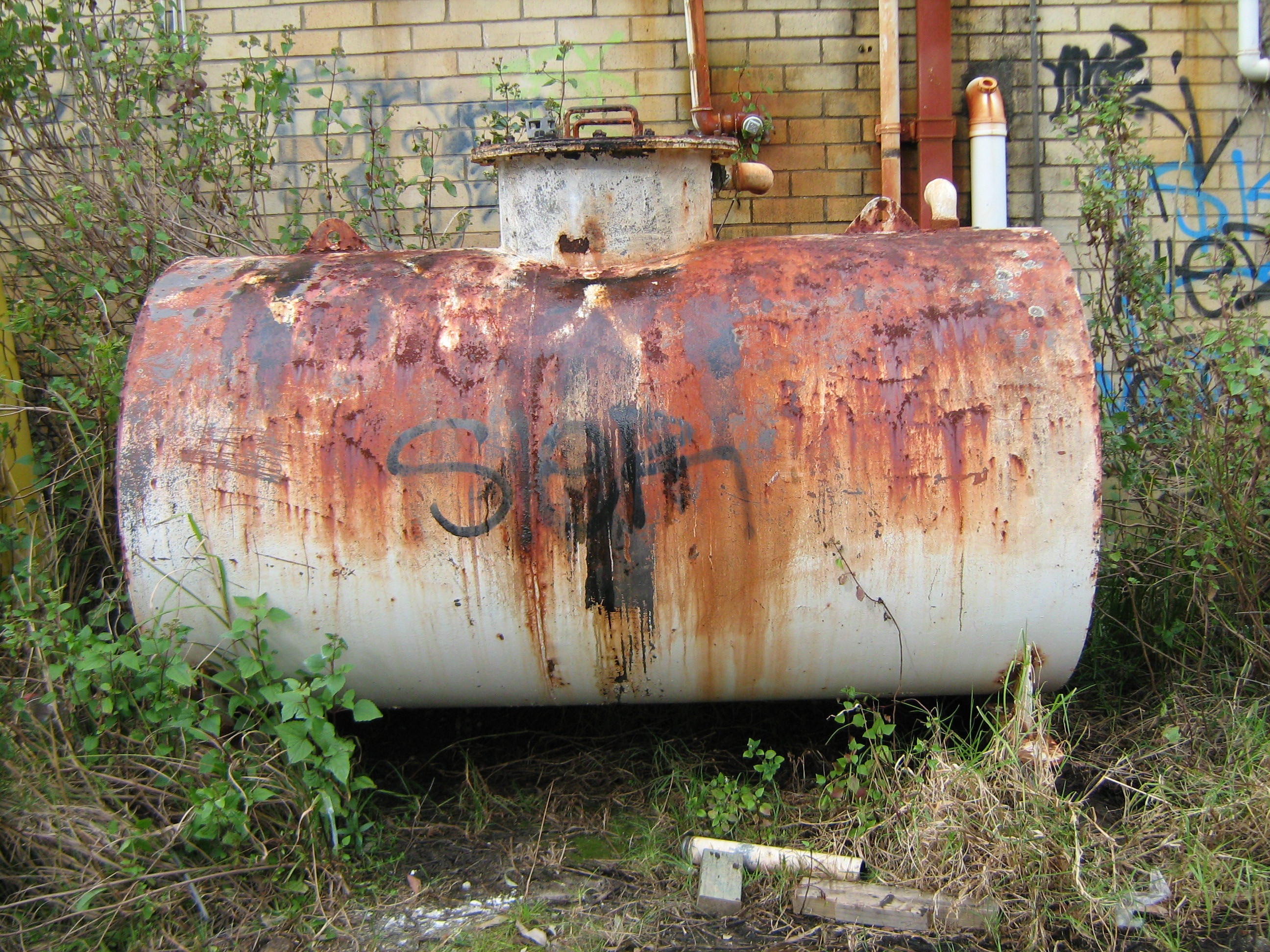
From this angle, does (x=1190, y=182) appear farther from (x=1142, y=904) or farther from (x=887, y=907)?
(x=887, y=907)

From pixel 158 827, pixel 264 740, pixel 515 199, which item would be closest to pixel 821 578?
pixel 515 199

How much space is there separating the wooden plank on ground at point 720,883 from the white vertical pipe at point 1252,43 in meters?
4.02

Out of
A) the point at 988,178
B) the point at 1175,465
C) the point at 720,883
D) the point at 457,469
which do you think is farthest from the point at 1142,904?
the point at 988,178

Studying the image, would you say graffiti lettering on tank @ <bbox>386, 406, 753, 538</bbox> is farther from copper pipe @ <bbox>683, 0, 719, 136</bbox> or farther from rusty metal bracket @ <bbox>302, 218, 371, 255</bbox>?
copper pipe @ <bbox>683, 0, 719, 136</bbox>

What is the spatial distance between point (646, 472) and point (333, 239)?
3.88 ft

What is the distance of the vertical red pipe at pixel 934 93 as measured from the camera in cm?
407

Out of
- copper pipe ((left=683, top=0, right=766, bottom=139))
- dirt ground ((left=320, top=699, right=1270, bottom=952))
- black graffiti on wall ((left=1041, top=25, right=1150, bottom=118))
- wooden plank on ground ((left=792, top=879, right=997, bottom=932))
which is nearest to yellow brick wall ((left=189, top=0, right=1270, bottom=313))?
black graffiti on wall ((left=1041, top=25, right=1150, bottom=118))

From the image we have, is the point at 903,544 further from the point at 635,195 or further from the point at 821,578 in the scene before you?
the point at 635,195

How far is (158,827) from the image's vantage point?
2193mm

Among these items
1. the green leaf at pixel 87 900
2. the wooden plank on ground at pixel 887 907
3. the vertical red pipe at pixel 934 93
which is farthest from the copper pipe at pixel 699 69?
the green leaf at pixel 87 900

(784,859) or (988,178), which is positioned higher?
(988,178)

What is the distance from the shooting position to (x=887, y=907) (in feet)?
6.66

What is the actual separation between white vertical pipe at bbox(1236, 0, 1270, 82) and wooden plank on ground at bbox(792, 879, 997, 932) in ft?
12.6

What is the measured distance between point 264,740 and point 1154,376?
112 inches
